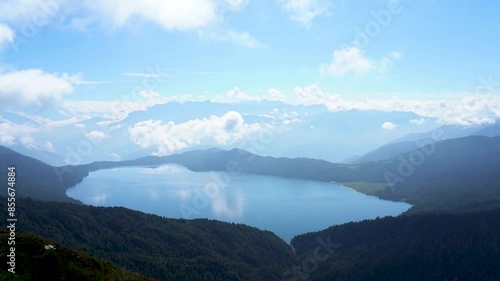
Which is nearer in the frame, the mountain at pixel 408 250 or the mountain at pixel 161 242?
the mountain at pixel 161 242

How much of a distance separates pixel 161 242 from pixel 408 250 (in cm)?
10067

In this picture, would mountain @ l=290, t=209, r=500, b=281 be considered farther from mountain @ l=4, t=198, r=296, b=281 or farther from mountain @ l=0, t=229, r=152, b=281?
mountain @ l=0, t=229, r=152, b=281

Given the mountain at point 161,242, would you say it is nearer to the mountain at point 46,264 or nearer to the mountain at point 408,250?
the mountain at point 408,250

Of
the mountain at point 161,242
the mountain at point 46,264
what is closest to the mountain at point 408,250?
the mountain at point 161,242

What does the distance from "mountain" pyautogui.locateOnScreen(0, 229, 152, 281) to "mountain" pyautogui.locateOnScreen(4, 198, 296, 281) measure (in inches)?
3086

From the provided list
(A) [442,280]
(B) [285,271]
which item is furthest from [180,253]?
(A) [442,280]

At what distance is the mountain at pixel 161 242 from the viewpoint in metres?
128

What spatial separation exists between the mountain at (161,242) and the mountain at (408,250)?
16.2m

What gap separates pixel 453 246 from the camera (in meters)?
145

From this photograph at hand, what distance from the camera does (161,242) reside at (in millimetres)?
155250

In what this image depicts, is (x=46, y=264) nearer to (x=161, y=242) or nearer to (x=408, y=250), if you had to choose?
(x=161, y=242)

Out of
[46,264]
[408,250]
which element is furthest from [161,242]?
[46,264]

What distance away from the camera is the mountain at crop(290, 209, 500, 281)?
134350 millimetres

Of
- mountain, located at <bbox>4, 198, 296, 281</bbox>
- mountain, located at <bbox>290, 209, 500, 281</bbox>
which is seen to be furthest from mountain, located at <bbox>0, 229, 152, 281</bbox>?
mountain, located at <bbox>290, 209, 500, 281</bbox>
